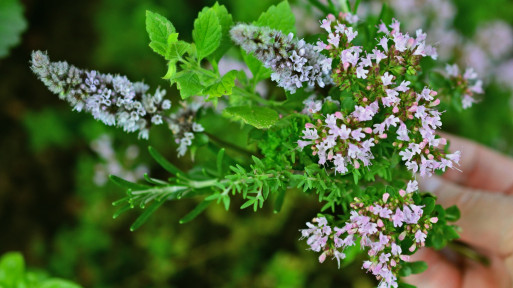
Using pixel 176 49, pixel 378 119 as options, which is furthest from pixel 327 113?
pixel 176 49

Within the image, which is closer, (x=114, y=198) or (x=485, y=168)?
(x=485, y=168)

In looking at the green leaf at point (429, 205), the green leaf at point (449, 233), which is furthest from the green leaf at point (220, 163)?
the green leaf at point (449, 233)

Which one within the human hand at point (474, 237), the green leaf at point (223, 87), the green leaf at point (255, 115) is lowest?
the human hand at point (474, 237)

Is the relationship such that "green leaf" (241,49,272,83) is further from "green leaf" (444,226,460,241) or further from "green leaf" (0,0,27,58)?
"green leaf" (0,0,27,58)

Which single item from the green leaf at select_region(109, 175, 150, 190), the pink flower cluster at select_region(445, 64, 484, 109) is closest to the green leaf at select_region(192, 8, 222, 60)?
the green leaf at select_region(109, 175, 150, 190)

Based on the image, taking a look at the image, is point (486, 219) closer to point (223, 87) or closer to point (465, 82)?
point (465, 82)

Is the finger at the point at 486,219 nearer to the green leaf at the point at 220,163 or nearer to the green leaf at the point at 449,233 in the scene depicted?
the green leaf at the point at 449,233
